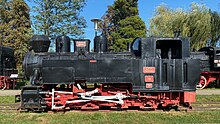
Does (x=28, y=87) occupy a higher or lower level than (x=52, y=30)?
lower

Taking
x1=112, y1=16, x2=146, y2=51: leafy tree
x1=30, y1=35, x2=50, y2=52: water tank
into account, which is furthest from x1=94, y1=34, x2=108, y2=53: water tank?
x1=112, y1=16, x2=146, y2=51: leafy tree

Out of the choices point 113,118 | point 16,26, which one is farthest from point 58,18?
point 113,118

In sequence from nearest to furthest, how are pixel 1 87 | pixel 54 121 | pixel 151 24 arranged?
pixel 54 121, pixel 1 87, pixel 151 24

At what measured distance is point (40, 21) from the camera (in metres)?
24.2

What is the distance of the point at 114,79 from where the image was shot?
802 centimetres

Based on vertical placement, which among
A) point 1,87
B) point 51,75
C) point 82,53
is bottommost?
point 1,87

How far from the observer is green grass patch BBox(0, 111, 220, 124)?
6785 mm

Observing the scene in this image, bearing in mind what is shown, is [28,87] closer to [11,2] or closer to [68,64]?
[68,64]

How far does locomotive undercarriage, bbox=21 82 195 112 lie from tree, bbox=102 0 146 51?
20569 mm

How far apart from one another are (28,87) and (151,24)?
32.3 m

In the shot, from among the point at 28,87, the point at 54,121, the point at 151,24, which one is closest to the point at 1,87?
the point at 28,87

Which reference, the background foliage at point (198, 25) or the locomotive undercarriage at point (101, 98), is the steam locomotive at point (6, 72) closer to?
the locomotive undercarriage at point (101, 98)

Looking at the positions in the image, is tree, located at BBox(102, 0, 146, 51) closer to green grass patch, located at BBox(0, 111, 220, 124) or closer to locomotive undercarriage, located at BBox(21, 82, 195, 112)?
locomotive undercarriage, located at BBox(21, 82, 195, 112)

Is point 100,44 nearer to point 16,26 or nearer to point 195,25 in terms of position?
point 195,25
